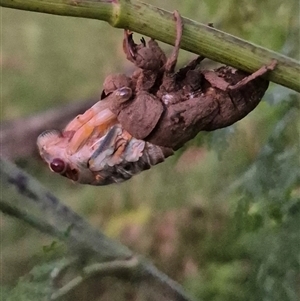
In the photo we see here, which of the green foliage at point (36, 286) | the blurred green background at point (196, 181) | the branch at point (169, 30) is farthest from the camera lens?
the blurred green background at point (196, 181)

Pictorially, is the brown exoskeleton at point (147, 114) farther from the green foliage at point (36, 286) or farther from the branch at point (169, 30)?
the green foliage at point (36, 286)

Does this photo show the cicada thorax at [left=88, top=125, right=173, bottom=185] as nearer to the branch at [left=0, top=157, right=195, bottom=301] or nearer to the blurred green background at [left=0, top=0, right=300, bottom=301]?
the branch at [left=0, top=157, right=195, bottom=301]

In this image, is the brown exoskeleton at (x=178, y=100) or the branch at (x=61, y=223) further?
the branch at (x=61, y=223)

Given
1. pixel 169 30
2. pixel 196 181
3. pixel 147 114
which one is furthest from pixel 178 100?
pixel 196 181

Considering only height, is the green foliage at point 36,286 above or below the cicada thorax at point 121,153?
below

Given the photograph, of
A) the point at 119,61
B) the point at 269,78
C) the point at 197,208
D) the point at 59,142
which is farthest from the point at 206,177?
the point at 269,78

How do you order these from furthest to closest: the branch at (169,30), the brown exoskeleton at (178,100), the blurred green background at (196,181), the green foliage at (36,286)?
the blurred green background at (196,181)
the green foliage at (36,286)
the brown exoskeleton at (178,100)
the branch at (169,30)

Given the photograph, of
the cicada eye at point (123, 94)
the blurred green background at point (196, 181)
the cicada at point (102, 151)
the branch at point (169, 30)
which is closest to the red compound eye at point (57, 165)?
the cicada at point (102, 151)

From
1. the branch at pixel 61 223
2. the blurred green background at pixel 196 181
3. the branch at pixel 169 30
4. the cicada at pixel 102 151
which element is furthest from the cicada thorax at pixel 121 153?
the blurred green background at pixel 196 181

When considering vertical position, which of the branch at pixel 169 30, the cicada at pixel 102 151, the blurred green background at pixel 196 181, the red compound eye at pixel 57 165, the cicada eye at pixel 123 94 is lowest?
the blurred green background at pixel 196 181
